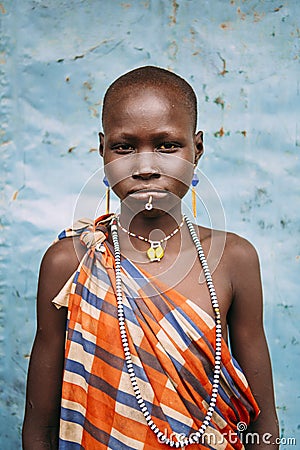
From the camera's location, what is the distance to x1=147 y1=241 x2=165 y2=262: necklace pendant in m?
1.55

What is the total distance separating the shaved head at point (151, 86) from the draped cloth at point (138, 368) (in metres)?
0.34

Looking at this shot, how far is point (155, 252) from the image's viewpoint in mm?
1555

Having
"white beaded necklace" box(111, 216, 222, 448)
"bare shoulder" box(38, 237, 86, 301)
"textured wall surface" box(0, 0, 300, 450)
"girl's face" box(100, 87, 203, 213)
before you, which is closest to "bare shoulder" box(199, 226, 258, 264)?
"white beaded necklace" box(111, 216, 222, 448)

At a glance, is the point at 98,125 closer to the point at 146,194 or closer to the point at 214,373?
the point at 146,194

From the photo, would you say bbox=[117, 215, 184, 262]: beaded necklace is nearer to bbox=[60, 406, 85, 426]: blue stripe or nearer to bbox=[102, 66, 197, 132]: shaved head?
Result: bbox=[102, 66, 197, 132]: shaved head

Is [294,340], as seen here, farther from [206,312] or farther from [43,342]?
[43,342]

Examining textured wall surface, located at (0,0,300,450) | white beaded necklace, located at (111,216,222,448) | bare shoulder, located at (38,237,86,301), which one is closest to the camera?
white beaded necklace, located at (111,216,222,448)

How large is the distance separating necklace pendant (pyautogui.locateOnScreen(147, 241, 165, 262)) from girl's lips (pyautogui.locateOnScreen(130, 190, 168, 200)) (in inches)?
6.5

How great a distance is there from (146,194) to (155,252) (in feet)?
0.61

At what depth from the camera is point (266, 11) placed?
213 centimetres

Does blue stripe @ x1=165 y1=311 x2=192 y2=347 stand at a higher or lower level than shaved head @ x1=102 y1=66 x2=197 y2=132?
lower

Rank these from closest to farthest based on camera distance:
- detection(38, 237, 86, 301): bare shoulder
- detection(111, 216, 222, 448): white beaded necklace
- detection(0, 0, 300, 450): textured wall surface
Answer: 1. detection(111, 216, 222, 448): white beaded necklace
2. detection(38, 237, 86, 301): bare shoulder
3. detection(0, 0, 300, 450): textured wall surface

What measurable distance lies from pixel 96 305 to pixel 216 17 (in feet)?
3.56

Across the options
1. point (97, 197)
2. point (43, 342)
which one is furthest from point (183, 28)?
point (43, 342)
